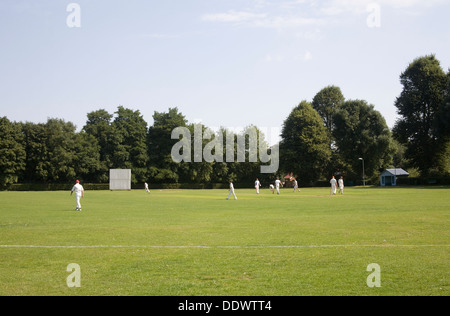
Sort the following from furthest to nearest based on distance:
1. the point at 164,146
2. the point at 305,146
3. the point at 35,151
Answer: the point at 164,146
the point at 35,151
the point at 305,146

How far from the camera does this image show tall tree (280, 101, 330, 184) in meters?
Result: 86.9

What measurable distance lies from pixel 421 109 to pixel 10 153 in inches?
3237

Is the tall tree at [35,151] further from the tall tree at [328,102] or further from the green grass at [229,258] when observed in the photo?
the green grass at [229,258]

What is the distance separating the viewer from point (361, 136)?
84.1 metres

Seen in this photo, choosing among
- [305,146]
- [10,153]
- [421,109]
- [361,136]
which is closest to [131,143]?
[10,153]

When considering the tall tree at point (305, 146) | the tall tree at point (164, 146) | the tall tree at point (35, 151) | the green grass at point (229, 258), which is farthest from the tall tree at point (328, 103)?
the green grass at point (229, 258)

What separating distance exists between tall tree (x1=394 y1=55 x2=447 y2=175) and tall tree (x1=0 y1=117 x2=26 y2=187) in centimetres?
7705

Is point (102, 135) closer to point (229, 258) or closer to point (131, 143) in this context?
point (131, 143)

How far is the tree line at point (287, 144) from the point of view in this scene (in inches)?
2943

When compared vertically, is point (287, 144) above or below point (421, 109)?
below

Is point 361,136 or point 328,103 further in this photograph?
point 328,103

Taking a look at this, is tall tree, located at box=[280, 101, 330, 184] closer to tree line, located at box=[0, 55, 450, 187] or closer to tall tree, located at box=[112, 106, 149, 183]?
tree line, located at box=[0, 55, 450, 187]

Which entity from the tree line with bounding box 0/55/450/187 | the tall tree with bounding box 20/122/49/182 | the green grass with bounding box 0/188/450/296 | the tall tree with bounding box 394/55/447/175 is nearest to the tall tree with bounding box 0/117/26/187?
the tree line with bounding box 0/55/450/187
